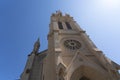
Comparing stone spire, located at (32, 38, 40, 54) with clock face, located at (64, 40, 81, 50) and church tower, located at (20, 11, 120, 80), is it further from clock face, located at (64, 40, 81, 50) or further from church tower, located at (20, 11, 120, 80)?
clock face, located at (64, 40, 81, 50)

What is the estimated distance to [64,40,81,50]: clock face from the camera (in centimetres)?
2313

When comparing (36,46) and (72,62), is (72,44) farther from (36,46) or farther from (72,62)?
(36,46)

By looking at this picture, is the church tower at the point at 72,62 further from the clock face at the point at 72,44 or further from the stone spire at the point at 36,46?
the stone spire at the point at 36,46

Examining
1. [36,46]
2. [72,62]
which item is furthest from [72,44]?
[36,46]

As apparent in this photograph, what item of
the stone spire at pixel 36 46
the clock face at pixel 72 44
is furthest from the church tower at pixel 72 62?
the stone spire at pixel 36 46

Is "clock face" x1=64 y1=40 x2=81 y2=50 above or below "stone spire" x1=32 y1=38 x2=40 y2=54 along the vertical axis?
below

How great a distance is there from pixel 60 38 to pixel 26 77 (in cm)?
676

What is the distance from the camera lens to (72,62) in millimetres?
19406

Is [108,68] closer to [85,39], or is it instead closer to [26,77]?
[85,39]

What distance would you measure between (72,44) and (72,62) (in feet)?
16.0

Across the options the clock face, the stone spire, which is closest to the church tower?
the clock face

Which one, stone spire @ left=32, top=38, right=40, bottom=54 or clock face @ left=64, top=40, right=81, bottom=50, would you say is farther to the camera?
stone spire @ left=32, top=38, right=40, bottom=54

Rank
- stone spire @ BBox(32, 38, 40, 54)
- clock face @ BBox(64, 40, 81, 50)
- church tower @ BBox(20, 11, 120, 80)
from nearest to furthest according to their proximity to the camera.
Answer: church tower @ BBox(20, 11, 120, 80)
clock face @ BBox(64, 40, 81, 50)
stone spire @ BBox(32, 38, 40, 54)

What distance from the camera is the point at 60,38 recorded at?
972 inches
